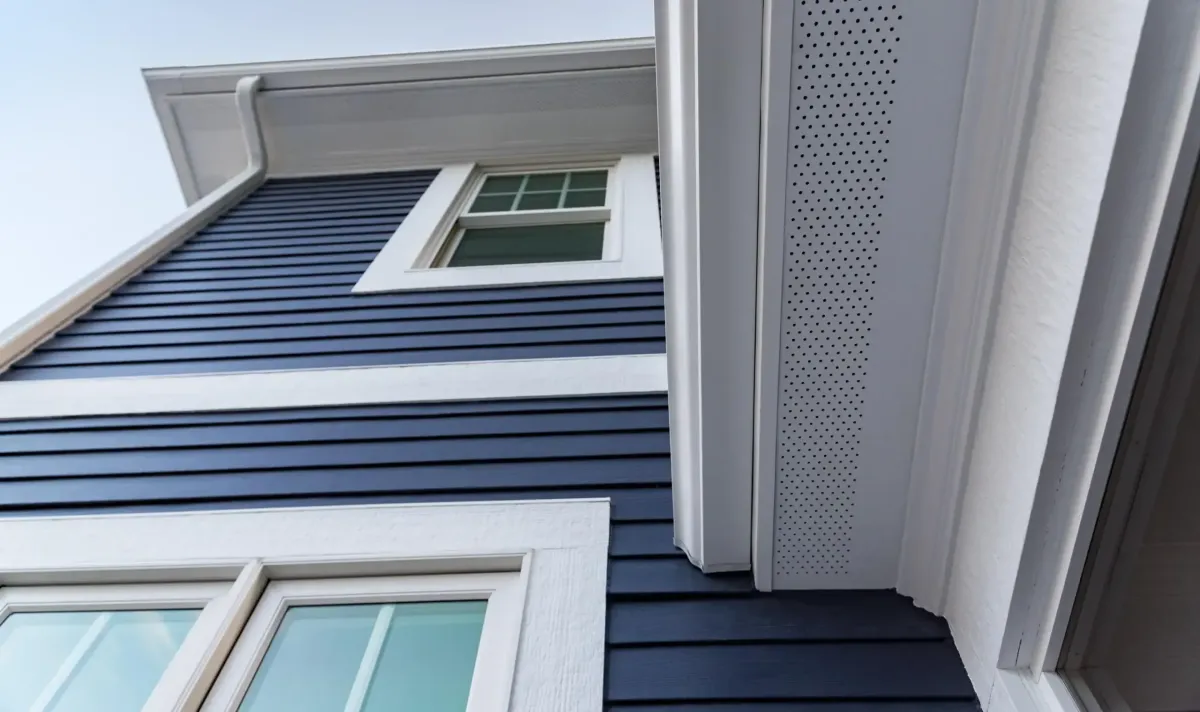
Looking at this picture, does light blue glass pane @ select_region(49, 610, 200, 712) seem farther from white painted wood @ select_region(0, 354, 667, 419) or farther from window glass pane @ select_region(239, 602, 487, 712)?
white painted wood @ select_region(0, 354, 667, 419)

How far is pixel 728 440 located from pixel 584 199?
291 cm

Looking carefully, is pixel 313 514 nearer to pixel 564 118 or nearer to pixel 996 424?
pixel 996 424

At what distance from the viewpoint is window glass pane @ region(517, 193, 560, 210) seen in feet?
14.1

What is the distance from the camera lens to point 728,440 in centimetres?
164

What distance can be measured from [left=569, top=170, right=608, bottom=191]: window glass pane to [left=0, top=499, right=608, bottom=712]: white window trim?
2.84 metres

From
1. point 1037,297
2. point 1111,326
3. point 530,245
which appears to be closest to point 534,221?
point 530,245

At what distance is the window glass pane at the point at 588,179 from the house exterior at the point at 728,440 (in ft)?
5.66

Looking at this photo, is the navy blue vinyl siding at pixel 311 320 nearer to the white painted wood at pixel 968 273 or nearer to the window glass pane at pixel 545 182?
the window glass pane at pixel 545 182

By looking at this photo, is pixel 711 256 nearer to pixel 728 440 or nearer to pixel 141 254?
pixel 728 440

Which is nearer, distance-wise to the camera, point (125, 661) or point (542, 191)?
point (125, 661)

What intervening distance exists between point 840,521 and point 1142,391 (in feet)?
2.35

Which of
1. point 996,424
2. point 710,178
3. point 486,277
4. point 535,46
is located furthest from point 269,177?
point 996,424

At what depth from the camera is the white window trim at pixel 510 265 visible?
3273 millimetres

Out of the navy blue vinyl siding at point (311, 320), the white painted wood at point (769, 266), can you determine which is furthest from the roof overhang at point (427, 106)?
the white painted wood at point (769, 266)
